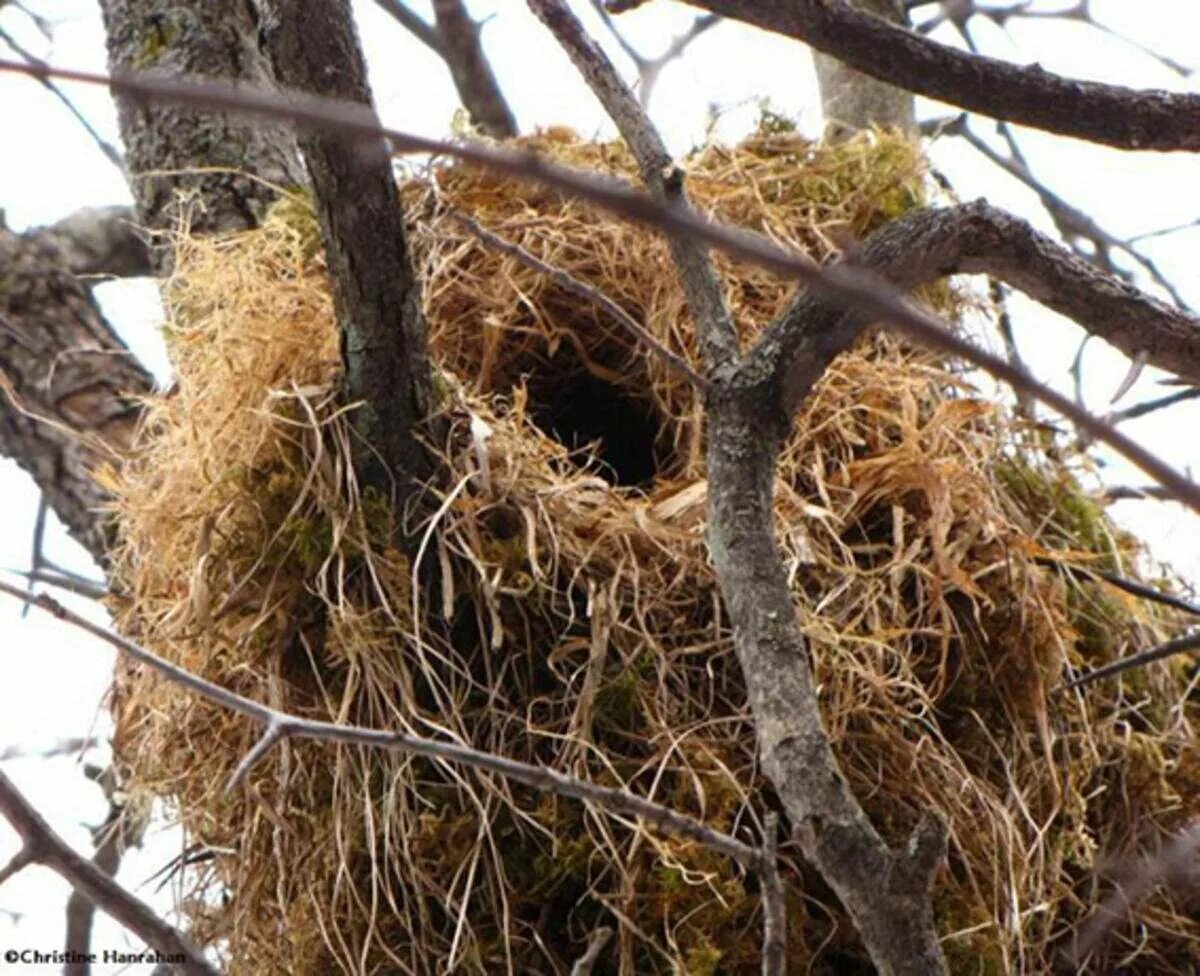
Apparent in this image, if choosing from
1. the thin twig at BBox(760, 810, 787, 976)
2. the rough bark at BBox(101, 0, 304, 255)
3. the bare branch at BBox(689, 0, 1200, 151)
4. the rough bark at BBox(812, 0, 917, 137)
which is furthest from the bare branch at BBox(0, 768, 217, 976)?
the rough bark at BBox(812, 0, 917, 137)

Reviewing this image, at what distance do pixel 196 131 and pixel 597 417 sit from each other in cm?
66


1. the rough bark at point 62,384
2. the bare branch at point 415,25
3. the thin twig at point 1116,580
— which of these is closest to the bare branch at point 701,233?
the thin twig at point 1116,580

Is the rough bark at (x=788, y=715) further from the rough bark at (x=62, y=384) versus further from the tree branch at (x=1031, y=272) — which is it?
the rough bark at (x=62, y=384)

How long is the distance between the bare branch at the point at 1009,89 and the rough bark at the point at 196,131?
0.94m

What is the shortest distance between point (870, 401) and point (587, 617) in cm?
36

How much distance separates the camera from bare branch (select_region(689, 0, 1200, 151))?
119 centimetres

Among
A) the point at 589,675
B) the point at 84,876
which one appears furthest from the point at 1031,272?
the point at 84,876

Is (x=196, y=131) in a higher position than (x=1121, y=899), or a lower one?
higher

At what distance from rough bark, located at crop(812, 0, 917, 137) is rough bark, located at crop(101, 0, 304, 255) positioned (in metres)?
0.74

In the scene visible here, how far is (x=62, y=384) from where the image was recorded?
2305mm

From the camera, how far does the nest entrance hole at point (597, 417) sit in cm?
186

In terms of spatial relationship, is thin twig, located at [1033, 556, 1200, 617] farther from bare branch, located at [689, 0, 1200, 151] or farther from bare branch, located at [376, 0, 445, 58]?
bare branch, located at [376, 0, 445, 58]

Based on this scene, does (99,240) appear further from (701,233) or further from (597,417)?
(701,233)

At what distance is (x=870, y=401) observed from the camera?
5.44 feet
